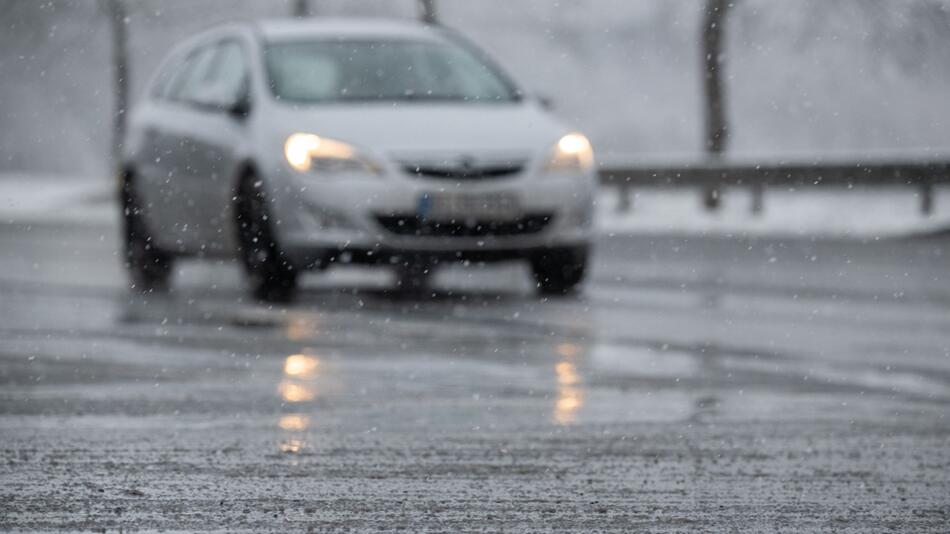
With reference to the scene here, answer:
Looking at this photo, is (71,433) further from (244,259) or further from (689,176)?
(689,176)

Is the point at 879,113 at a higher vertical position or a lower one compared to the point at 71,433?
lower

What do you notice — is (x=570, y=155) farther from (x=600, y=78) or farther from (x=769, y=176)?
(x=600, y=78)

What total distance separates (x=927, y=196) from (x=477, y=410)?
52.3 feet

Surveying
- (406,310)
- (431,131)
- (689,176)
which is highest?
(431,131)

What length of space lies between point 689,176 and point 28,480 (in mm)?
19785

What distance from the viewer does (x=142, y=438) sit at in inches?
249

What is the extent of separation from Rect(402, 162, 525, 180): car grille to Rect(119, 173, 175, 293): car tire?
241 centimetres

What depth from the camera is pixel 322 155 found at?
12.1 meters

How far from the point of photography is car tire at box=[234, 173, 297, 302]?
12172 mm

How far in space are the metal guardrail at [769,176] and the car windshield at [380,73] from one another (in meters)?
8.29

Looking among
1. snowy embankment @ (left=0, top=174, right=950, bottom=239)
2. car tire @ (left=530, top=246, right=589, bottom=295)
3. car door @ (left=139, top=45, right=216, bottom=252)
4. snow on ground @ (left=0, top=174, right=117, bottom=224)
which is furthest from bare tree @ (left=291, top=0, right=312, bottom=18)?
car tire @ (left=530, top=246, right=589, bottom=295)

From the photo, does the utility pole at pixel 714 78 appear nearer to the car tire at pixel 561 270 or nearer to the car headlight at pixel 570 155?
the car tire at pixel 561 270

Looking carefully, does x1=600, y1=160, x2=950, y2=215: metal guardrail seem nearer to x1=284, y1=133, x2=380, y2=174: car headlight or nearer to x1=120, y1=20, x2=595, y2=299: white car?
x1=120, y1=20, x2=595, y2=299: white car

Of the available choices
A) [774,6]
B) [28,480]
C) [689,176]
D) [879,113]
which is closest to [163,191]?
[28,480]
